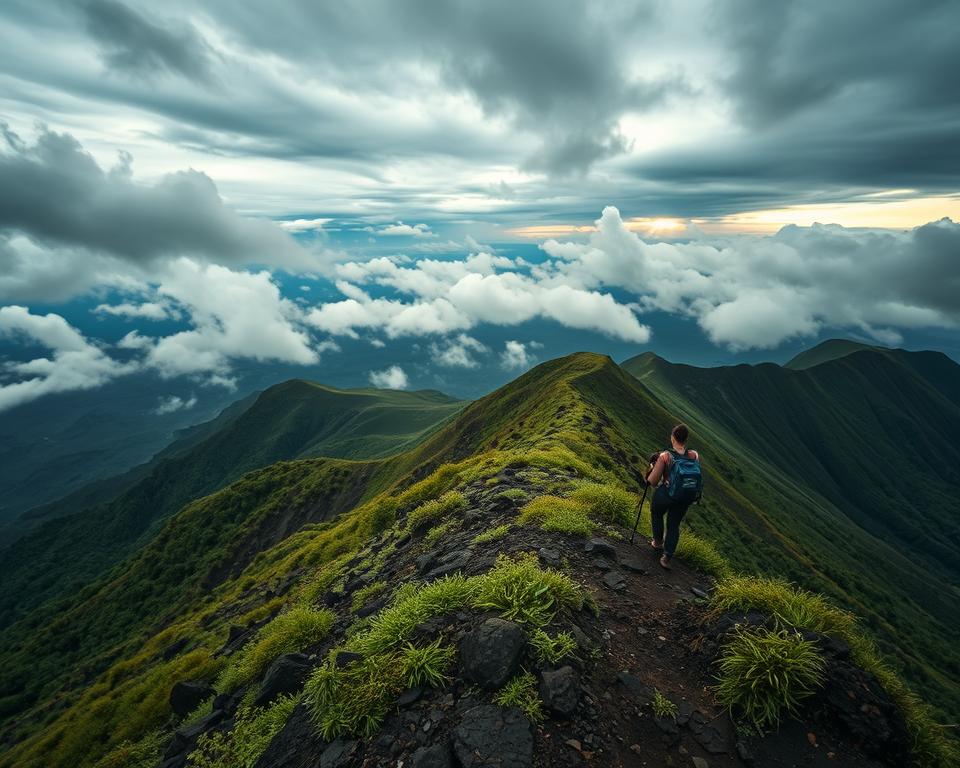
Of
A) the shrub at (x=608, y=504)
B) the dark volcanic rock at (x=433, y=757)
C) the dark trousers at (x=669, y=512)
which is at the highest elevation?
the dark volcanic rock at (x=433, y=757)

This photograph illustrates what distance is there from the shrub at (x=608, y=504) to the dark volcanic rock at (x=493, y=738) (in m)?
8.75

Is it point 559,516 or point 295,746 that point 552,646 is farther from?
point 559,516

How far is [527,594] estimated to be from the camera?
8508 millimetres

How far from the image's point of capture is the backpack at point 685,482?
37.7ft

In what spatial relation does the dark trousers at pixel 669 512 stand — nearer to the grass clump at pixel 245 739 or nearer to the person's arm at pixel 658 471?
the person's arm at pixel 658 471

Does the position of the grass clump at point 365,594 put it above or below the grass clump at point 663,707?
below

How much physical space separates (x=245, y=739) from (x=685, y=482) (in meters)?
11.3

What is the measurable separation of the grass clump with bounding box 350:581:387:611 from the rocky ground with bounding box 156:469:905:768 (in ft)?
11.1

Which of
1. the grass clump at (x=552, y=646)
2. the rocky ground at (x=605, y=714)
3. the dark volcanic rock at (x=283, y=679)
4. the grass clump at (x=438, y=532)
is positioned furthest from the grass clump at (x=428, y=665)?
the grass clump at (x=438, y=532)

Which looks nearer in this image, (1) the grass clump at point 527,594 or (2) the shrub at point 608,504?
(1) the grass clump at point 527,594

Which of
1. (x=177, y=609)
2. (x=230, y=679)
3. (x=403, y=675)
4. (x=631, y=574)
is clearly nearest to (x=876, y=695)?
(x=631, y=574)

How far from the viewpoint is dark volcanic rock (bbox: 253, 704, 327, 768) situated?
7.43 m

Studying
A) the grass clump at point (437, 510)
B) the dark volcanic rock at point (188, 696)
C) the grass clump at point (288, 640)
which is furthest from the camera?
the grass clump at point (437, 510)

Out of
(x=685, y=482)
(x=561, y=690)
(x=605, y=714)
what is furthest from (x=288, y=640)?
(x=685, y=482)
